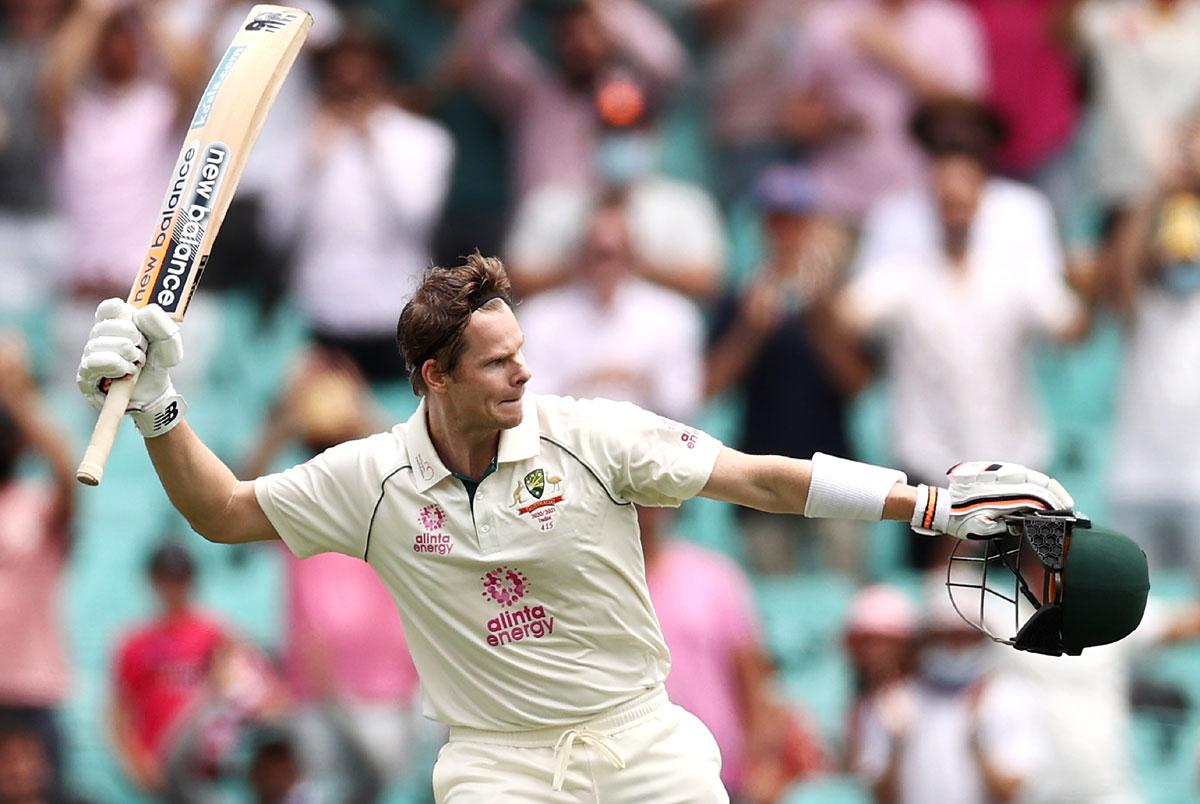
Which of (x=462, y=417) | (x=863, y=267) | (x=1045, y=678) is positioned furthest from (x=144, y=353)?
(x=863, y=267)

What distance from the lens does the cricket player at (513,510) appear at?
581 centimetres

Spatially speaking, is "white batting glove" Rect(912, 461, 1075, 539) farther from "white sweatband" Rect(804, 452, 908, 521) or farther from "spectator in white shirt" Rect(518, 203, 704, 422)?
"spectator in white shirt" Rect(518, 203, 704, 422)

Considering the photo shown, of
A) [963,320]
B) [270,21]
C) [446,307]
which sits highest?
[963,320]

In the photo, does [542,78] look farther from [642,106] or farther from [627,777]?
[627,777]

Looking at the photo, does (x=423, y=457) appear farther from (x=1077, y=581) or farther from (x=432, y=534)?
(x=1077, y=581)

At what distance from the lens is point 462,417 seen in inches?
232

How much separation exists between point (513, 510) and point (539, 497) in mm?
72

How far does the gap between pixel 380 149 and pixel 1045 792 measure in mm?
4203

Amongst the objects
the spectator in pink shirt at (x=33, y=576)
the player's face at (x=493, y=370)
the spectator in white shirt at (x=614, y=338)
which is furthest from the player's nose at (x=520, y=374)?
the spectator in white shirt at (x=614, y=338)

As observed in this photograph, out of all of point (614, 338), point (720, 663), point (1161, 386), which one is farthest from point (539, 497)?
point (1161, 386)

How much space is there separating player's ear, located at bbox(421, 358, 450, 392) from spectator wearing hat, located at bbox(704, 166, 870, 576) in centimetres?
432

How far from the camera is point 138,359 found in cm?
573

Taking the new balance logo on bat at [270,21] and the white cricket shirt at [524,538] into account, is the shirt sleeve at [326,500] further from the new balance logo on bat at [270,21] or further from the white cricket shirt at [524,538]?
the new balance logo on bat at [270,21]

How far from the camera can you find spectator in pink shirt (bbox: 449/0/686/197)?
36.2 ft
